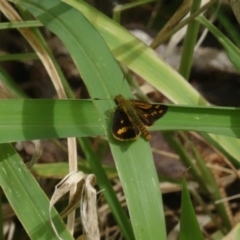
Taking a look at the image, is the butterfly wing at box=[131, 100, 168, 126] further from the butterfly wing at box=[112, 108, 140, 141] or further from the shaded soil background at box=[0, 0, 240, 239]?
the shaded soil background at box=[0, 0, 240, 239]

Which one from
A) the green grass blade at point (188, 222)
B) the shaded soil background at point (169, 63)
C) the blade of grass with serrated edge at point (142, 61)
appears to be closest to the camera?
the green grass blade at point (188, 222)

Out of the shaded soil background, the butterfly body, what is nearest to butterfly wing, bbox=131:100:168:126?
the butterfly body

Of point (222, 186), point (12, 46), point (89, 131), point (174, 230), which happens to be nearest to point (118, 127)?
point (89, 131)

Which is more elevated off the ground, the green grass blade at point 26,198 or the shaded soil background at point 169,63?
the shaded soil background at point 169,63

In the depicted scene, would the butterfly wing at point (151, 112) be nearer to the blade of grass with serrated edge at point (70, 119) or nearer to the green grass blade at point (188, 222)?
the blade of grass with serrated edge at point (70, 119)

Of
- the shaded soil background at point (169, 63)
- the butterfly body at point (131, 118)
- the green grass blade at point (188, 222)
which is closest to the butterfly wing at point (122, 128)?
the butterfly body at point (131, 118)
